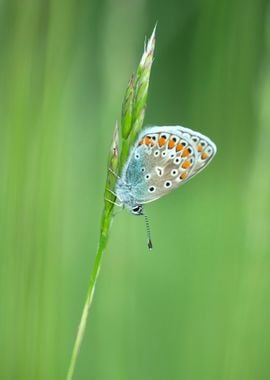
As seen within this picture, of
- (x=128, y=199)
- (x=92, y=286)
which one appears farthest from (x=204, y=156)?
(x=92, y=286)

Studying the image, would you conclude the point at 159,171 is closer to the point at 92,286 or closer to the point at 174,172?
the point at 174,172

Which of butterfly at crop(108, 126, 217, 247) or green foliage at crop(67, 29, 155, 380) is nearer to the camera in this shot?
green foliage at crop(67, 29, 155, 380)

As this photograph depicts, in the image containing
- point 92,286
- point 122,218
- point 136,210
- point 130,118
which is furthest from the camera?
point 122,218

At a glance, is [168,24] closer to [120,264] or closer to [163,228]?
[163,228]

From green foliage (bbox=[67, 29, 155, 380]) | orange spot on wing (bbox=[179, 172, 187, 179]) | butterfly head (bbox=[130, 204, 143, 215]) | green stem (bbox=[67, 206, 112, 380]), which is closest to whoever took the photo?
green stem (bbox=[67, 206, 112, 380])

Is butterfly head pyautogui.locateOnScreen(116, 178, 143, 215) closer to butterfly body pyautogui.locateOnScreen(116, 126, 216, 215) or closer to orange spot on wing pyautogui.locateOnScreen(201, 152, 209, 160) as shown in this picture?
butterfly body pyautogui.locateOnScreen(116, 126, 216, 215)

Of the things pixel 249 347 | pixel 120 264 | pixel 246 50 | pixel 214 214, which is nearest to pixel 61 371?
pixel 120 264

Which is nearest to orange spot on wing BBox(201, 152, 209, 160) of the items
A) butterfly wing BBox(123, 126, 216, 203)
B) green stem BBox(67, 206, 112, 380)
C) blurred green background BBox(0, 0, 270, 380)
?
butterfly wing BBox(123, 126, 216, 203)
